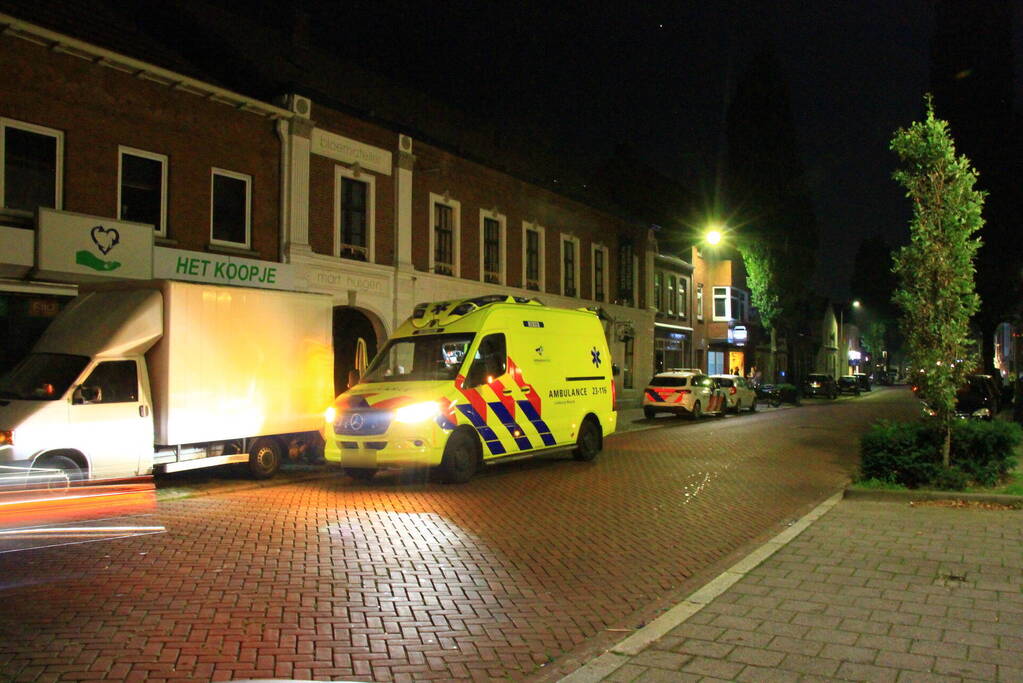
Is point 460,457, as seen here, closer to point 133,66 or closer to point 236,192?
point 236,192

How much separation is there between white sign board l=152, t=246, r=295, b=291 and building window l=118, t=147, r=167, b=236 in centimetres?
63

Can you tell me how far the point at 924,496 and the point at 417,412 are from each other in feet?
21.7

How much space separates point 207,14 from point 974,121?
30.4m

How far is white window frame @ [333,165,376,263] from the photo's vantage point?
67.7ft

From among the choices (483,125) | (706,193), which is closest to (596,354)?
(483,125)

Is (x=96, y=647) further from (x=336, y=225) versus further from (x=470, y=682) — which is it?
(x=336, y=225)

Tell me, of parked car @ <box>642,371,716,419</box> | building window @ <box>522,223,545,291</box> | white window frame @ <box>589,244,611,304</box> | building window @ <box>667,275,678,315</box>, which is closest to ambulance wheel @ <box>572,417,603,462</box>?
parked car @ <box>642,371,716,419</box>

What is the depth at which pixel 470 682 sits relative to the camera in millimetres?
4477

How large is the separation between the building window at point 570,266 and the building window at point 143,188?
1707cm

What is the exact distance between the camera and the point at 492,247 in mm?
27094

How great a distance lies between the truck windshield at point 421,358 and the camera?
12.3 metres

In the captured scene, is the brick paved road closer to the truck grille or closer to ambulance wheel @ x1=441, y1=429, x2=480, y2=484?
ambulance wheel @ x1=441, y1=429, x2=480, y2=484

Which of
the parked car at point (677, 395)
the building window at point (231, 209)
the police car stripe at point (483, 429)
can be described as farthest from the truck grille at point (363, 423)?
the parked car at point (677, 395)

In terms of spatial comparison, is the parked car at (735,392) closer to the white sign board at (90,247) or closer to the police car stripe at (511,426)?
the police car stripe at (511,426)
